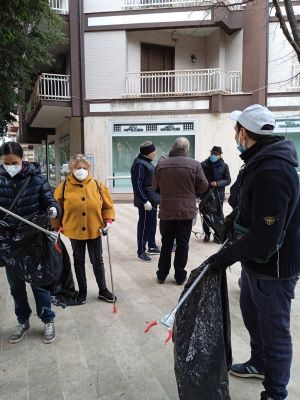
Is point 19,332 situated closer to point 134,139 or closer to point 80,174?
point 80,174

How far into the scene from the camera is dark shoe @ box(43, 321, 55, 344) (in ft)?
11.6

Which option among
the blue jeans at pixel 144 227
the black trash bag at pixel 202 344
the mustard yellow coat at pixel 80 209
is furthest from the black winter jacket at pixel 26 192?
the blue jeans at pixel 144 227

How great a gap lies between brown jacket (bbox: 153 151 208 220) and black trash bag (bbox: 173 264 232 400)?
2500 mm

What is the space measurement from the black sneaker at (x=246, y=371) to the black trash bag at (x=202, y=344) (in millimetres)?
645

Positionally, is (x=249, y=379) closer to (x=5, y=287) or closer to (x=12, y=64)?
(x=5, y=287)

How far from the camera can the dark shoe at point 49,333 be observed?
3535 mm

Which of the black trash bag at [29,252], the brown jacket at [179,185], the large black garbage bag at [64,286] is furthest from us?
the brown jacket at [179,185]

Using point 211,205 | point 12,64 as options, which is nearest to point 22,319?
point 211,205

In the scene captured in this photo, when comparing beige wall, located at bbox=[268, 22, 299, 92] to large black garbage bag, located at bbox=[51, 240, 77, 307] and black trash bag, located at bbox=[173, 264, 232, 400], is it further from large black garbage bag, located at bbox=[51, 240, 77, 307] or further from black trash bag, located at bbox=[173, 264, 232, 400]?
black trash bag, located at bbox=[173, 264, 232, 400]

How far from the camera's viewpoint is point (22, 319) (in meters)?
3.68

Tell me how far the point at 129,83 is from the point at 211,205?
33.6 ft

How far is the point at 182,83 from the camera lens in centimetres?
1631

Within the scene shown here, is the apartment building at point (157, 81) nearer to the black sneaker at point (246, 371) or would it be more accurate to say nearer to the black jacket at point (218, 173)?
the black jacket at point (218, 173)

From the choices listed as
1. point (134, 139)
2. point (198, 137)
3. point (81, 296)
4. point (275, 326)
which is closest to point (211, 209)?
point (81, 296)
